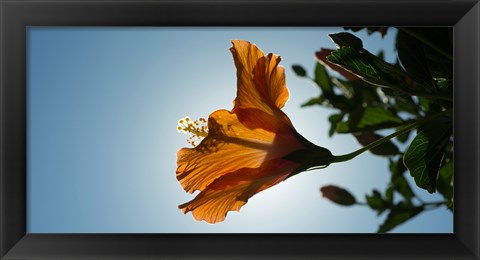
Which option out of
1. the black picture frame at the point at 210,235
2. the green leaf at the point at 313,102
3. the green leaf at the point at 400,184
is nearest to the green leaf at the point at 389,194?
the green leaf at the point at 400,184

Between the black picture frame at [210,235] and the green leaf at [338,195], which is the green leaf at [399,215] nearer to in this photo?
the green leaf at [338,195]

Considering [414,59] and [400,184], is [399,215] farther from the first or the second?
[414,59]

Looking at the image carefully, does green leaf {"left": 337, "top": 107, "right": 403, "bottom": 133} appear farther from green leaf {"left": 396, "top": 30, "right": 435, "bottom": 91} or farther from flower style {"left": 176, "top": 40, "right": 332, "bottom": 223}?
flower style {"left": 176, "top": 40, "right": 332, "bottom": 223}

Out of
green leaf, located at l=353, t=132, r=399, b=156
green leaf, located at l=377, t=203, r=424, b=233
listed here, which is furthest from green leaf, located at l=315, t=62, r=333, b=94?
green leaf, located at l=377, t=203, r=424, b=233

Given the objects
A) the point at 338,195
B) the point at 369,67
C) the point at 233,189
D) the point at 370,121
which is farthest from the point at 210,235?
the point at 338,195

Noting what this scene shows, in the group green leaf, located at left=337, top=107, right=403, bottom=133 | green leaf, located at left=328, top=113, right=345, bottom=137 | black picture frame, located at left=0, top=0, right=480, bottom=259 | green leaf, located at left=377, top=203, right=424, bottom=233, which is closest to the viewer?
black picture frame, located at left=0, top=0, right=480, bottom=259
